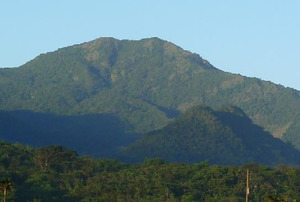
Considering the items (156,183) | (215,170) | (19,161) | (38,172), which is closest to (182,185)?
(156,183)

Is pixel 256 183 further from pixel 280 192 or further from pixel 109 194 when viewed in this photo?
pixel 109 194

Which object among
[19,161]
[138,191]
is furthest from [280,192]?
[19,161]

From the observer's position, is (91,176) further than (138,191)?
Yes

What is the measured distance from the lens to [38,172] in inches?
6978

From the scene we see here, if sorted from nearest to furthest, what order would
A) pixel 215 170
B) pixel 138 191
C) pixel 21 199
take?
pixel 21 199 < pixel 138 191 < pixel 215 170

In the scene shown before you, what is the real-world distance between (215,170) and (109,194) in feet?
117

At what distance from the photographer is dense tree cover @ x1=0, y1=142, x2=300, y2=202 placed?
160 meters

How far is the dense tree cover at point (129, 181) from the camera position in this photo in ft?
524

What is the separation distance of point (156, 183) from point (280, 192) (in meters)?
26.3

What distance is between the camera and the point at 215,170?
18912cm

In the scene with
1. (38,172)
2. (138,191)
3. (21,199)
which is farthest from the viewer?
(38,172)

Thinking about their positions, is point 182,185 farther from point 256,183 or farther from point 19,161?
point 19,161

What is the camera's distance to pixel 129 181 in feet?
574

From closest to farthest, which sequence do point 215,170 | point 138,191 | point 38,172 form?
point 138,191 < point 38,172 < point 215,170
